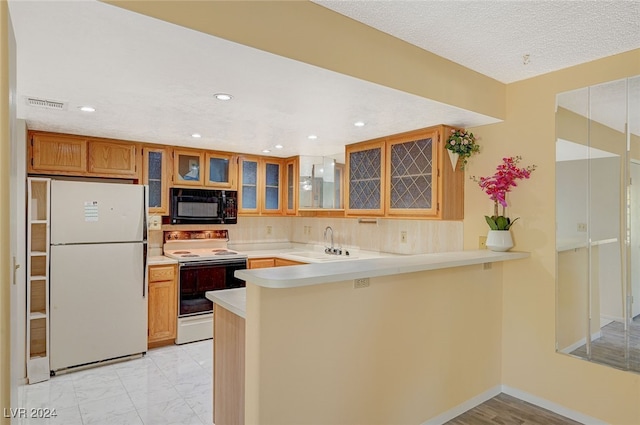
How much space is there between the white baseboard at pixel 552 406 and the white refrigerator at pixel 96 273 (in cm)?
336

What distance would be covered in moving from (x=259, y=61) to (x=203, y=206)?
2.90m

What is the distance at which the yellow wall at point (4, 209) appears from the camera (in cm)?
130

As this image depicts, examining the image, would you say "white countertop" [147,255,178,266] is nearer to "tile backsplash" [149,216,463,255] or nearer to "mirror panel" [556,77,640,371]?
"tile backsplash" [149,216,463,255]

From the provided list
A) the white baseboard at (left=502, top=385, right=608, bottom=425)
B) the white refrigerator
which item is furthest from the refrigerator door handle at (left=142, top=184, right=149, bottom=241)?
the white baseboard at (left=502, top=385, right=608, bottom=425)

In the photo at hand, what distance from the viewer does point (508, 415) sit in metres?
2.67

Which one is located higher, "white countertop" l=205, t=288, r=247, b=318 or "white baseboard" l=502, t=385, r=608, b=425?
"white countertop" l=205, t=288, r=247, b=318

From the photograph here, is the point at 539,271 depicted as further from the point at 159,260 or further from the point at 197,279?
the point at 159,260

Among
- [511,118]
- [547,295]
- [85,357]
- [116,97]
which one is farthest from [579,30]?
[85,357]

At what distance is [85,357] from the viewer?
3.40m

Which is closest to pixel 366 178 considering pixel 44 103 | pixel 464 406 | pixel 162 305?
pixel 464 406

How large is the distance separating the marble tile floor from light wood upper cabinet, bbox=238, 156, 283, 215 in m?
2.00

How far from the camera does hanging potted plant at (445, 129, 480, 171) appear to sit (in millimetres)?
3115

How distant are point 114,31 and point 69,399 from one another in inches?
109

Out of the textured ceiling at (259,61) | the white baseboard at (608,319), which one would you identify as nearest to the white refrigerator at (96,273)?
the textured ceiling at (259,61)
